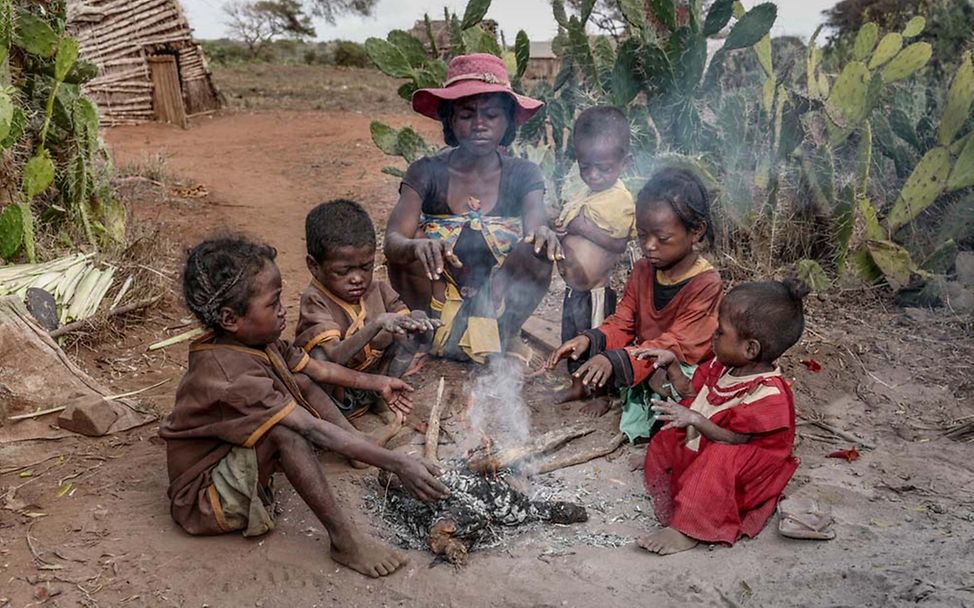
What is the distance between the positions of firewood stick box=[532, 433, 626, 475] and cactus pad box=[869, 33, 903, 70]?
155 inches

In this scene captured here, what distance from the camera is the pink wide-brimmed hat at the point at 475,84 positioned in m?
3.69

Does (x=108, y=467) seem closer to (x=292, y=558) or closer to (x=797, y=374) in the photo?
(x=292, y=558)

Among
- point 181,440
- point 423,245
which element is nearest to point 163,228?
point 423,245

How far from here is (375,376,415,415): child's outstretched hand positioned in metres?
2.95

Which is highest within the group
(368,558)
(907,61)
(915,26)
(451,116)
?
(915,26)

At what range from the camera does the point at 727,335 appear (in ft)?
8.82

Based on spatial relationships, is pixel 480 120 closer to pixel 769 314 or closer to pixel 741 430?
pixel 769 314

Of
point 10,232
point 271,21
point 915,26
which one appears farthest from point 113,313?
point 271,21

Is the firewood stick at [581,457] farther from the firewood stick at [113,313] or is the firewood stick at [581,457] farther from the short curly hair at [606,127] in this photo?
the firewood stick at [113,313]

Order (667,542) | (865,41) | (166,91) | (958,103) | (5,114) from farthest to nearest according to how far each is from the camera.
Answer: (166,91) → (865,41) → (958,103) → (5,114) → (667,542)

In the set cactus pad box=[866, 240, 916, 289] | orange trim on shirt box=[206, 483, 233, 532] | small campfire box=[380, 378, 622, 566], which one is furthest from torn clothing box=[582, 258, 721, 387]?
cactus pad box=[866, 240, 916, 289]

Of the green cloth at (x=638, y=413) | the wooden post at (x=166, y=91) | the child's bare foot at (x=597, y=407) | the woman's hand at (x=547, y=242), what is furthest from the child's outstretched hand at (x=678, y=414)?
the wooden post at (x=166, y=91)

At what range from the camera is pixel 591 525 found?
2787 mm

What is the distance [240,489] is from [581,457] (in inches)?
54.7
